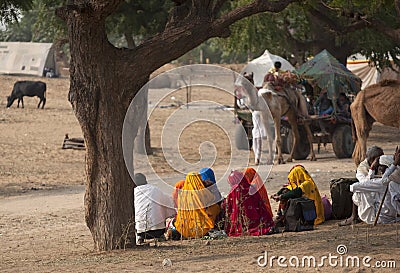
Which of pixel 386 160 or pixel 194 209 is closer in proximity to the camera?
pixel 194 209

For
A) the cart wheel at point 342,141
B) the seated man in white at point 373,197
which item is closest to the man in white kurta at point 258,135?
the cart wheel at point 342,141

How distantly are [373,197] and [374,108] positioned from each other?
250 inches

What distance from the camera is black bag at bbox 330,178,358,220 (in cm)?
1103

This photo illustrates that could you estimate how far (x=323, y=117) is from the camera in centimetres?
2025

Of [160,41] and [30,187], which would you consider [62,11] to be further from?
[30,187]

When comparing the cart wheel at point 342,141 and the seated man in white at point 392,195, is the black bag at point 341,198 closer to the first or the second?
the seated man in white at point 392,195

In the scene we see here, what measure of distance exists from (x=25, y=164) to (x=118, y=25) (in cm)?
429

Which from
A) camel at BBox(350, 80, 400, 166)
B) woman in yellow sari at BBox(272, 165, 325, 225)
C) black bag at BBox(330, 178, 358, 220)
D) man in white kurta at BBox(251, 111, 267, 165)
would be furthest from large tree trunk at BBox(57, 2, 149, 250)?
man in white kurta at BBox(251, 111, 267, 165)

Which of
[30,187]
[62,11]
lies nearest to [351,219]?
[62,11]

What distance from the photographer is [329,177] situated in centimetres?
1638

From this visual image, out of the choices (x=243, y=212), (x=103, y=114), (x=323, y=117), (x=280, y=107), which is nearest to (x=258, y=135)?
(x=280, y=107)

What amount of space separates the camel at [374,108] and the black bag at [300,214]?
598 centimetres

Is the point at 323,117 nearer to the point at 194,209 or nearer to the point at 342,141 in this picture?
the point at 342,141

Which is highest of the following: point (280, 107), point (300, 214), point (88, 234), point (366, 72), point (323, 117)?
point (366, 72)
